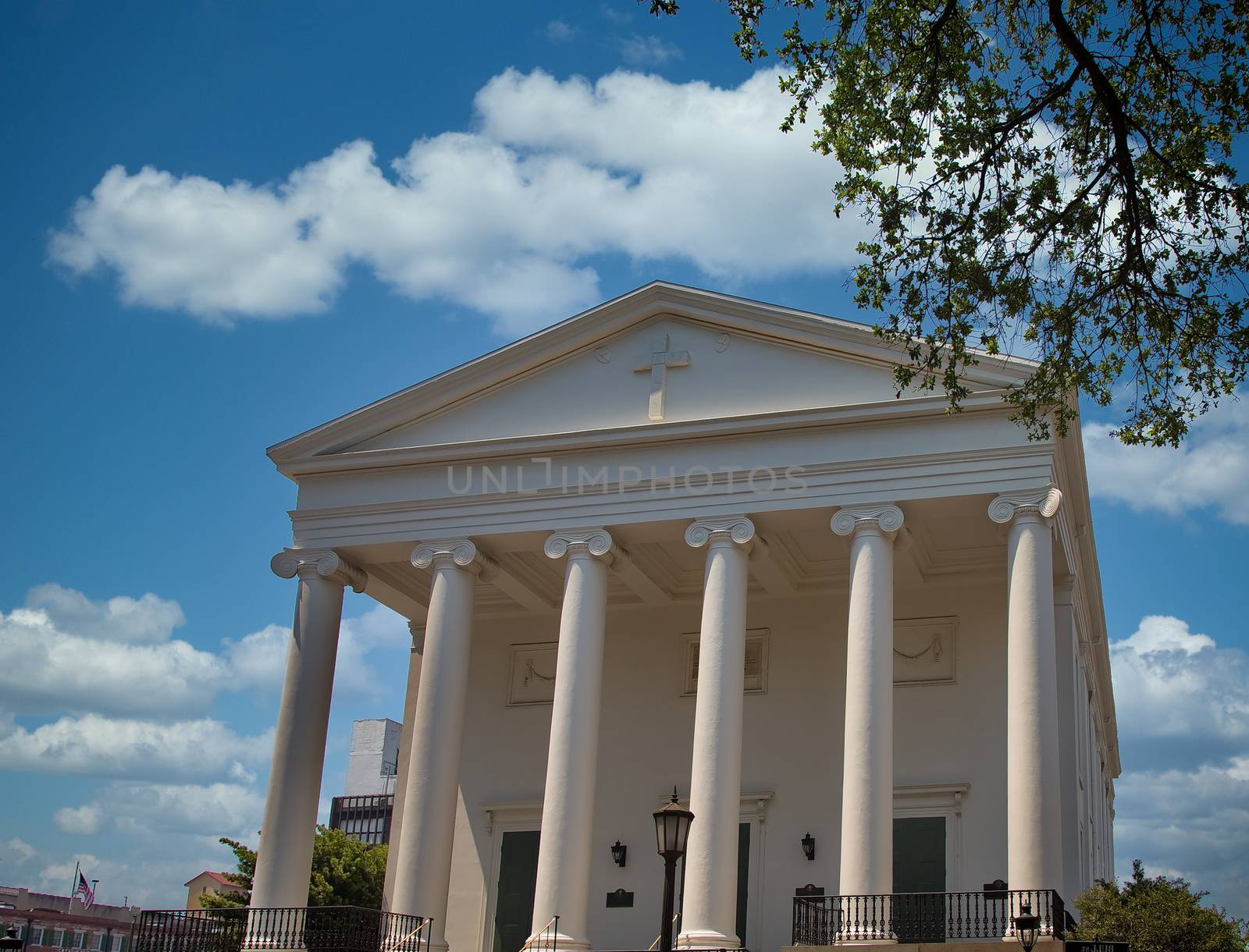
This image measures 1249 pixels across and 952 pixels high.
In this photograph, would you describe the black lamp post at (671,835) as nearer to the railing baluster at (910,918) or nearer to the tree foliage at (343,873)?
the railing baluster at (910,918)

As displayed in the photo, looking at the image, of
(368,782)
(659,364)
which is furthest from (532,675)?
(368,782)

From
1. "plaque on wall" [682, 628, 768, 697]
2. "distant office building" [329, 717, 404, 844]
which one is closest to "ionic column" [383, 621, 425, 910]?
"plaque on wall" [682, 628, 768, 697]

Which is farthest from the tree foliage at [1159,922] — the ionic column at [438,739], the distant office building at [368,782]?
the distant office building at [368,782]

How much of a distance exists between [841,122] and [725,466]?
346 inches

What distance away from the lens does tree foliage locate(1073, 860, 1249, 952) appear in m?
16.7

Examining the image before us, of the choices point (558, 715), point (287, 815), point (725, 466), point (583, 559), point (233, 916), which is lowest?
point (233, 916)

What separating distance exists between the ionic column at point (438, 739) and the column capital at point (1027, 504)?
28.1ft

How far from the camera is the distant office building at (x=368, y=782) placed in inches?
3622

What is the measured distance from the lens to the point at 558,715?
72.7ft

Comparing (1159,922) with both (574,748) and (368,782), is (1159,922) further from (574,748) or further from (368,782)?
(368,782)

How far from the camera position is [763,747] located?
2517cm

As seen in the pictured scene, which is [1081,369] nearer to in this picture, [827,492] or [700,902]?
[827,492]

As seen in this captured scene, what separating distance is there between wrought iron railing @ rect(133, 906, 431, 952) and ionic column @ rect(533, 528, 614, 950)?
2.10 metres

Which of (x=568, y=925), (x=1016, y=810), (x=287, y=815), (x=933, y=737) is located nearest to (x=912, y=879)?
(x=933, y=737)
